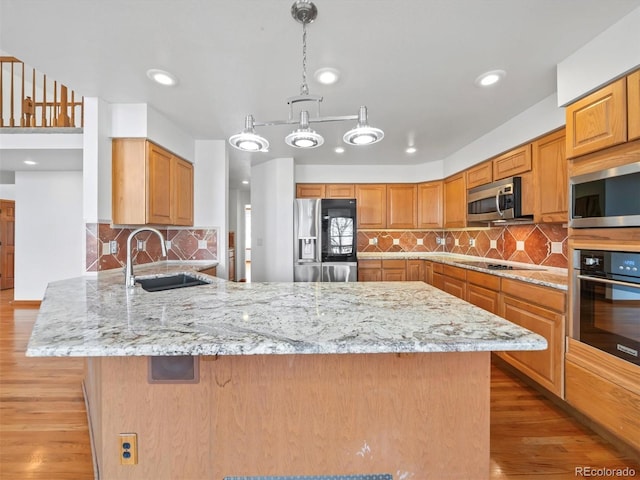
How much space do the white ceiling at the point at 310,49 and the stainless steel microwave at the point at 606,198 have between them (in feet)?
2.70

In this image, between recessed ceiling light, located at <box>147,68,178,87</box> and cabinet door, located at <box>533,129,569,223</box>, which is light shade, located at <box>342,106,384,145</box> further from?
cabinet door, located at <box>533,129,569,223</box>

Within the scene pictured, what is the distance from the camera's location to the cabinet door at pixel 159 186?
8.54 ft

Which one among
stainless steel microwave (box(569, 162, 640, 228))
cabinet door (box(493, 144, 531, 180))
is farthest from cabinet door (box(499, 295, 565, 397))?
cabinet door (box(493, 144, 531, 180))

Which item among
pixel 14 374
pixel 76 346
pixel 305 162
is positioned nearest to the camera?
pixel 76 346

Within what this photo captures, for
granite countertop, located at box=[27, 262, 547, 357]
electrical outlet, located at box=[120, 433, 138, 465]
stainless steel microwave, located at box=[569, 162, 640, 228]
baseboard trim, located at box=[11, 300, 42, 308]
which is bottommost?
baseboard trim, located at box=[11, 300, 42, 308]

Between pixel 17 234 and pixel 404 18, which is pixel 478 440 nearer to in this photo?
pixel 404 18

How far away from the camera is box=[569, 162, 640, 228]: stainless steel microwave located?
4.83 feet

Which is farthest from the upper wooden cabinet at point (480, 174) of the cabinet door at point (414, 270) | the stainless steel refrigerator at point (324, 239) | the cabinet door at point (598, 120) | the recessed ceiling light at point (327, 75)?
the recessed ceiling light at point (327, 75)

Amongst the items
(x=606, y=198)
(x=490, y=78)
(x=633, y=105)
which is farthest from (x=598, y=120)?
(x=490, y=78)

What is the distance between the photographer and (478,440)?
1.00m

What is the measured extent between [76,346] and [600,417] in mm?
2483

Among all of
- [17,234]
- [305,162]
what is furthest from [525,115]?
[17,234]

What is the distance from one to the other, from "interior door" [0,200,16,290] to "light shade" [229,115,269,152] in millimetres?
6958

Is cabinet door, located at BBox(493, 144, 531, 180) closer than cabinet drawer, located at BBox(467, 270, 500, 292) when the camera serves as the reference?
No
